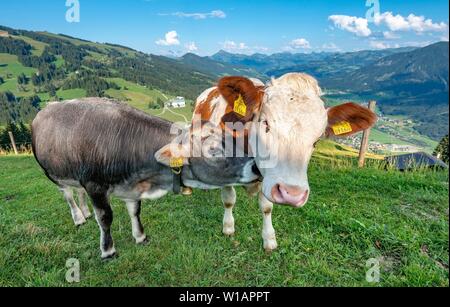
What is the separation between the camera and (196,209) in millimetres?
6684

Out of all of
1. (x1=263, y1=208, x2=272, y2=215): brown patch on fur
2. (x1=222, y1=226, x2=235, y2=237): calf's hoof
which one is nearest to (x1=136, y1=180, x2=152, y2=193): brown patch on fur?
(x1=222, y1=226, x2=235, y2=237): calf's hoof

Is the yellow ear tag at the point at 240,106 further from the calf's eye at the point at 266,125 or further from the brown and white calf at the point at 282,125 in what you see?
the calf's eye at the point at 266,125

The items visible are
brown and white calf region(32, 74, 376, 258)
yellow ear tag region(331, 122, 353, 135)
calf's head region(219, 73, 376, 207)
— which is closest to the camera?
calf's head region(219, 73, 376, 207)

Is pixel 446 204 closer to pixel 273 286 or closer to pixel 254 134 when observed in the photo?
pixel 273 286

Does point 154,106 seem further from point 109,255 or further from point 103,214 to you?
point 103,214

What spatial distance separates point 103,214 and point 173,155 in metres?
1.74

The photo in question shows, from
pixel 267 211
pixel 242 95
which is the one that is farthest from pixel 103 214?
pixel 242 95

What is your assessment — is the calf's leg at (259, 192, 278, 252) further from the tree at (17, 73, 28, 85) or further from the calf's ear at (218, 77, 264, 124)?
A: the tree at (17, 73, 28, 85)

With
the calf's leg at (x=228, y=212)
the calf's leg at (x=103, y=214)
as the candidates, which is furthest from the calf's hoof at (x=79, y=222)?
the calf's leg at (x=228, y=212)

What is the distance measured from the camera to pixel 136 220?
17.3 feet

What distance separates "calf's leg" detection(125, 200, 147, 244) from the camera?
16.9 feet

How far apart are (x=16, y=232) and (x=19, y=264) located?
1.41m

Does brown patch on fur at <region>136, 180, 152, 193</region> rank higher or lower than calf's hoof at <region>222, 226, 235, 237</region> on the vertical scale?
higher

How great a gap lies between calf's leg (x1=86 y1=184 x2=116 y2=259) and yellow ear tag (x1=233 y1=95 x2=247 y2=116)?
246cm
